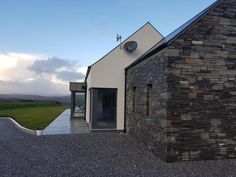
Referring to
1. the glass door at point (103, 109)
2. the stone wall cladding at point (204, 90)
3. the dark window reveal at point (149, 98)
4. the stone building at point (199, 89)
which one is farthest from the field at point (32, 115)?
the stone wall cladding at point (204, 90)

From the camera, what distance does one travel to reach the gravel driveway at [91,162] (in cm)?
771

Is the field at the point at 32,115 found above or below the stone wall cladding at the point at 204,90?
below

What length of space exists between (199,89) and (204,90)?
0.58ft

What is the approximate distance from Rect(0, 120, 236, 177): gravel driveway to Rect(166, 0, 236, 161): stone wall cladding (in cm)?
62

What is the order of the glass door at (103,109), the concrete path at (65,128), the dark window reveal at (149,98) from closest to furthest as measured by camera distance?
1. the dark window reveal at (149,98)
2. the concrete path at (65,128)
3. the glass door at (103,109)

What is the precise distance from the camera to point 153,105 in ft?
34.7

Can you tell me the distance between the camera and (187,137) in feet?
30.1

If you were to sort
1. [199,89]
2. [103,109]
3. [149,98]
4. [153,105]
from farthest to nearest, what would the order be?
[103,109] → [149,98] → [153,105] → [199,89]

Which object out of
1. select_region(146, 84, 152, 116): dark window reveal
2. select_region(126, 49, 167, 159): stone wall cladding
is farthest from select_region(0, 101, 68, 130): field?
select_region(146, 84, 152, 116): dark window reveal

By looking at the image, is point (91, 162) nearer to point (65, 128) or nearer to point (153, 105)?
point (153, 105)

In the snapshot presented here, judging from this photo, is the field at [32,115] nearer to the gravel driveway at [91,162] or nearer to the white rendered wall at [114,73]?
the white rendered wall at [114,73]

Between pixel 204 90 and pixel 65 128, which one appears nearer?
pixel 204 90

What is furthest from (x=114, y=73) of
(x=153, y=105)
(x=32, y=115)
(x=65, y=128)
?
(x=32, y=115)

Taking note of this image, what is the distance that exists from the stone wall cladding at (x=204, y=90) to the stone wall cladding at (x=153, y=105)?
0.36 m
